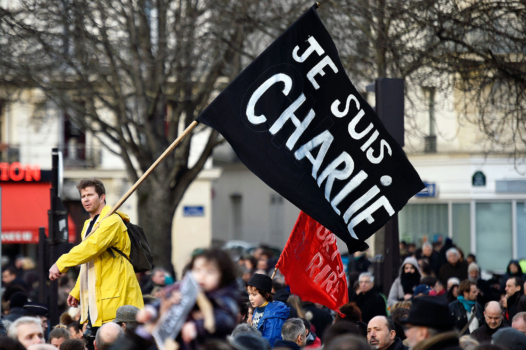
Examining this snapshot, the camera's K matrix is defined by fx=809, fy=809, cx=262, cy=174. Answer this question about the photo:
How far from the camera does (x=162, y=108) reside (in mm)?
16578

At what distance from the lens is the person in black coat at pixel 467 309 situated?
→ 9859 millimetres

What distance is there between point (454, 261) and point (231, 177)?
26063 mm

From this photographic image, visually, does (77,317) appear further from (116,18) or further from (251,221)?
(251,221)

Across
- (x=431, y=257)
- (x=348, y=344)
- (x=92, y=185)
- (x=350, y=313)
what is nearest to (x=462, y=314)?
(x=350, y=313)

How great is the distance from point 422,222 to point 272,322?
74.9 feet

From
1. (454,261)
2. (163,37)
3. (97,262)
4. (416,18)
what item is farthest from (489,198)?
(97,262)

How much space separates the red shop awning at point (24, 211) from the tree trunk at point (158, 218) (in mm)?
9838

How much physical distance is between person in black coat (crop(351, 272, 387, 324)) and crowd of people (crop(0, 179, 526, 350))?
2 cm

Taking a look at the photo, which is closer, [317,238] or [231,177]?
[317,238]

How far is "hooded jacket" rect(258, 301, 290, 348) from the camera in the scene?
7.21m

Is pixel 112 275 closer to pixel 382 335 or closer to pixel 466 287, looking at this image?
pixel 382 335

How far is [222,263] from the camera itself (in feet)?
12.7

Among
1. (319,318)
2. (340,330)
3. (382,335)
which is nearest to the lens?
(340,330)

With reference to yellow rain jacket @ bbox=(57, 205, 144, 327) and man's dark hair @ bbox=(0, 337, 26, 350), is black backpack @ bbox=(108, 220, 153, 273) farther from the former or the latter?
man's dark hair @ bbox=(0, 337, 26, 350)
